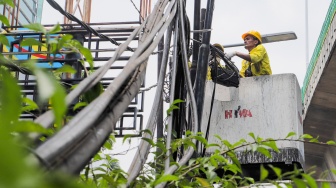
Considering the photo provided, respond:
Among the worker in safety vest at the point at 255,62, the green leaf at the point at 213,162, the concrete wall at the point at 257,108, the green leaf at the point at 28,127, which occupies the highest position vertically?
the green leaf at the point at 28,127

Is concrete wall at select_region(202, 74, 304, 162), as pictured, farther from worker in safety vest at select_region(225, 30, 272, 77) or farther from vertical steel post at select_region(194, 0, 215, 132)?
vertical steel post at select_region(194, 0, 215, 132)

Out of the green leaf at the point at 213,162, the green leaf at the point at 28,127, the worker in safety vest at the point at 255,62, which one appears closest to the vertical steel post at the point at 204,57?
the green leaf at the point at 213,162

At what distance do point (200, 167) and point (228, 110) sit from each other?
545cm

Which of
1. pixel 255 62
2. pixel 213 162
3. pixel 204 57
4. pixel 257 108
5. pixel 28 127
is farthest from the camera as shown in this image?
pixel 255 62

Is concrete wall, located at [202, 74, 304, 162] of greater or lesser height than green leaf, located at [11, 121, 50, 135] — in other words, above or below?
below

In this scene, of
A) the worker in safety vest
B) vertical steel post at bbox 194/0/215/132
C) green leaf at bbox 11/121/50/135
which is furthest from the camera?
the worker in safety vest

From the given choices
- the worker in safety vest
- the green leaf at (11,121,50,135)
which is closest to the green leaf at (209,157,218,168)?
the green leaf at (11,121,50,135)

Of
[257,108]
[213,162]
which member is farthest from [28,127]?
[257,108]

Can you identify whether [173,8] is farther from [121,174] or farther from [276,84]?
[276,84]

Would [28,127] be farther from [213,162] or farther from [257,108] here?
[257,108]

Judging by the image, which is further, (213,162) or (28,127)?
(213,162)

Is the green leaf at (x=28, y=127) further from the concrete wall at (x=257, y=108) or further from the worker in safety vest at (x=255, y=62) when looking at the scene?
the worker in safety vest at (x=255, y=62)

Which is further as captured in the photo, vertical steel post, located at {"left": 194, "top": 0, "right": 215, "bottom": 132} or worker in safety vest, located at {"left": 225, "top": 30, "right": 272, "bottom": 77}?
worker in safety vest, located at {"left": 225, "top": 30, "right": 272, "bottom": 77}

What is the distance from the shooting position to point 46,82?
28.8 inches
